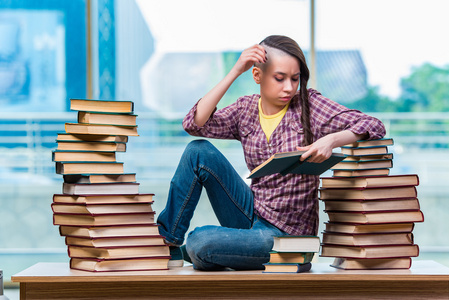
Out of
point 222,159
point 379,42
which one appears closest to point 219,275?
point 222,159

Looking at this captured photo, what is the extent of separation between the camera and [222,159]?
2.02 metres

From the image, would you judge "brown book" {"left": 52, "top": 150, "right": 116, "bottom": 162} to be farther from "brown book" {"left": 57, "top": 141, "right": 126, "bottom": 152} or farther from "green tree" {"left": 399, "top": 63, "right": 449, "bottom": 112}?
"green tree" {"left": 399, "top": 63, "right": 449, "bottom": 112}

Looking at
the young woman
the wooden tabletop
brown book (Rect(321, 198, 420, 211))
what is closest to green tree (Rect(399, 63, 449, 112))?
the young woman

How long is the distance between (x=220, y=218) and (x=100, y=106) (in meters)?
0.56

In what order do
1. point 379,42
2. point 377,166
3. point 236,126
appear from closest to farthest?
point 377,166 < point 236,126 < point 379,42

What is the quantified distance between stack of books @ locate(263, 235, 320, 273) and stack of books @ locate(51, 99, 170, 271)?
0.36 metres

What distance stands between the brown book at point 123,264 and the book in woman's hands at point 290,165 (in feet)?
1.45

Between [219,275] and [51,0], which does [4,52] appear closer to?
[51,0]

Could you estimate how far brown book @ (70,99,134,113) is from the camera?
200 cm

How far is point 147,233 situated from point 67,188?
1.02 ft

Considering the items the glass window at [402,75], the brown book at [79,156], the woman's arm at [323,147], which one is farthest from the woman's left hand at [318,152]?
the glass window at [402,75]

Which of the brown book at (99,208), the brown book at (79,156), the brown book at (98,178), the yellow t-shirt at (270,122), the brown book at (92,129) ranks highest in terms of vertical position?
the yellow t-shirt at (270,122)

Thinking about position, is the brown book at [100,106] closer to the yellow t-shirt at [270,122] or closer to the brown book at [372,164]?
the yellow t-shirt at [270,122]

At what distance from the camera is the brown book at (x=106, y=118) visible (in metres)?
2.01
